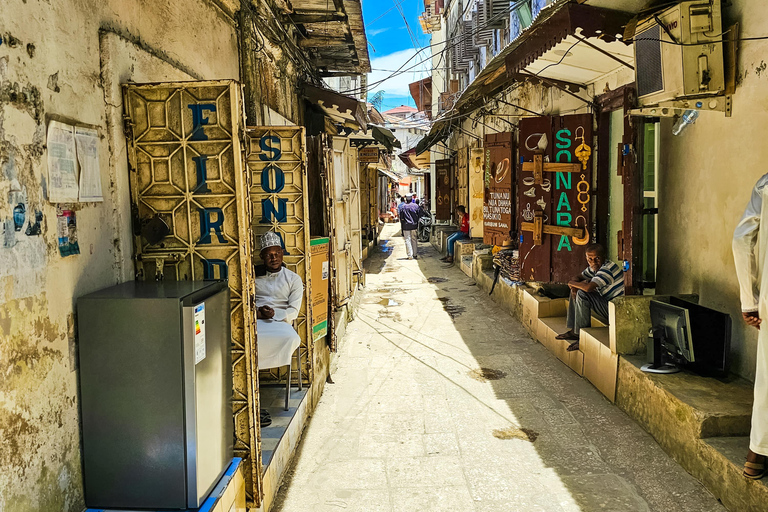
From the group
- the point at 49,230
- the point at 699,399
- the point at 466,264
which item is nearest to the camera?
the point at 49,230

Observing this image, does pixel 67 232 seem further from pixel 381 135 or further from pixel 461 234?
pixel 461 234

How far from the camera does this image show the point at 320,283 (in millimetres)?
6301

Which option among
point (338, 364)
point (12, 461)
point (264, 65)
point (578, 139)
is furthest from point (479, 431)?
point (264, 65)

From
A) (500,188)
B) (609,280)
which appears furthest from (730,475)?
(500,188)

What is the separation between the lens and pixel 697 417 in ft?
12.8

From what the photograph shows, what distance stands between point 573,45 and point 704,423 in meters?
3.60

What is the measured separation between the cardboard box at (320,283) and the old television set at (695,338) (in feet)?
10.6

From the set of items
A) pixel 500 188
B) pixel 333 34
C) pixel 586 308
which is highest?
pixel 333 34

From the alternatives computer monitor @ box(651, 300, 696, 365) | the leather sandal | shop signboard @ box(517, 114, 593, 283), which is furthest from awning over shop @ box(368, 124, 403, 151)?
the leather sandal

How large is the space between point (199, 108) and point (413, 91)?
28649 millimetres

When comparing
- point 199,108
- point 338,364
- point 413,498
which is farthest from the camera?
point 338,364

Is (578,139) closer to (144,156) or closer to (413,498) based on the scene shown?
(413,498)

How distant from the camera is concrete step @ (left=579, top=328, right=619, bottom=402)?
17.8 ft

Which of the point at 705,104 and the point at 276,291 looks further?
the point at 276,291
